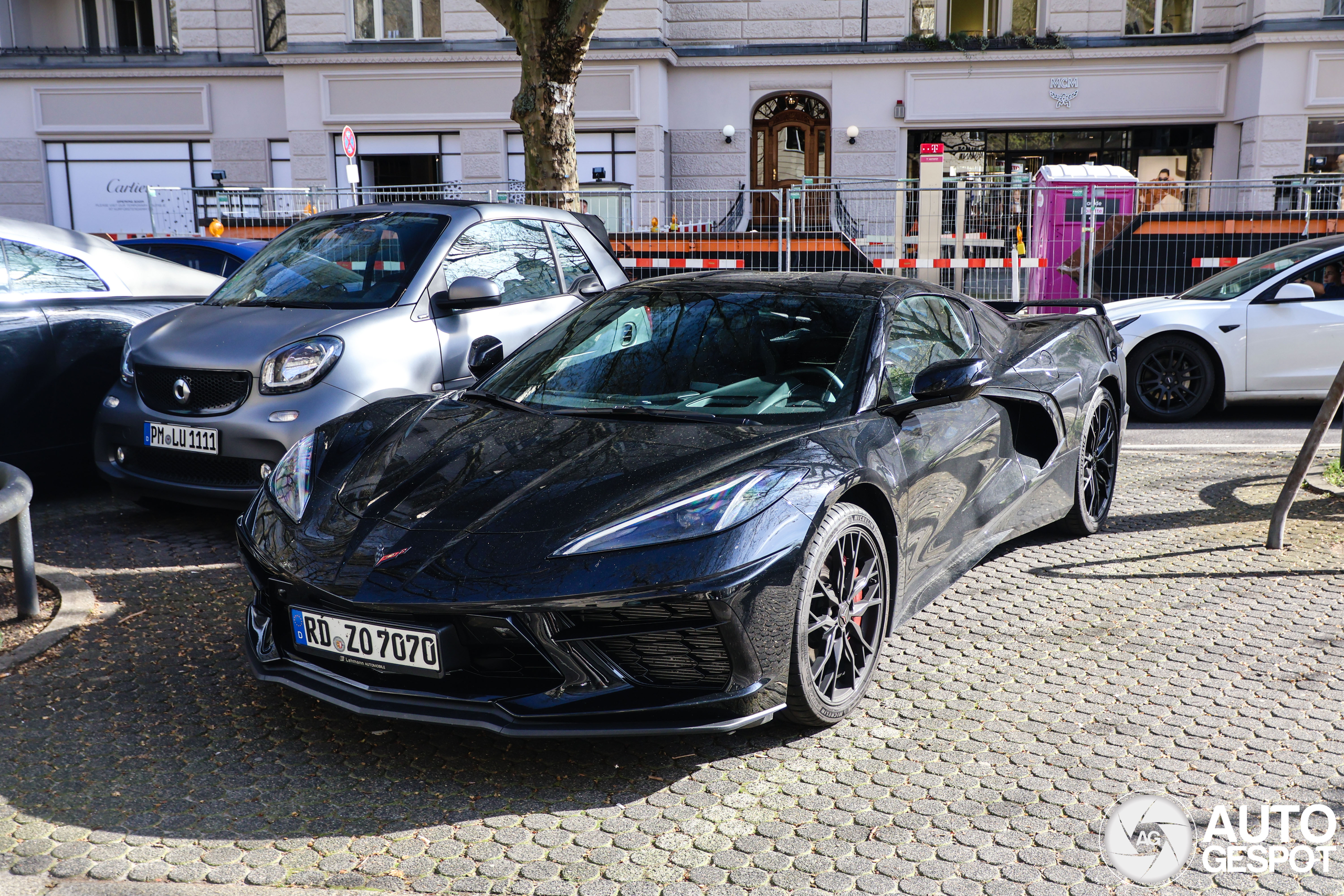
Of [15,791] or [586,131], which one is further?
[586,131]

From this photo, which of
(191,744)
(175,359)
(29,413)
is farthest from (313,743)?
(29,413)

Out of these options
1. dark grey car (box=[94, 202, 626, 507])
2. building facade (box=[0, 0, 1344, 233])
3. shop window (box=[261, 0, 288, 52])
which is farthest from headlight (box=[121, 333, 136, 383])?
shop window (box=[261, 0, 288, 52])

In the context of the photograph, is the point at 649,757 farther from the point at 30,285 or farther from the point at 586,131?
the point at 586,131

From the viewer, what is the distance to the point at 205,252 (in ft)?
31.7

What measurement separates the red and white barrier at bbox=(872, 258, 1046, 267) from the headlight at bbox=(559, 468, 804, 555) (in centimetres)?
1019

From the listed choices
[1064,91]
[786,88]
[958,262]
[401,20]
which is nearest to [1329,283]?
[958,262]

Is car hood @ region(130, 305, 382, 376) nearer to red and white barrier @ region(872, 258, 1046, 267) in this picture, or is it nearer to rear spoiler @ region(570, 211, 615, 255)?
rear spoiler @ region(570, 211, 615, 255)

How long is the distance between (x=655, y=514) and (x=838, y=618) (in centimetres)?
72

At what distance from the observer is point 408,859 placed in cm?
278

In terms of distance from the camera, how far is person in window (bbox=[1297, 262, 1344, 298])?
28.6ft

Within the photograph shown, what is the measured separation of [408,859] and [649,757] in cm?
80

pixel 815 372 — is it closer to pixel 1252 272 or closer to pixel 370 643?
pixel 370 643

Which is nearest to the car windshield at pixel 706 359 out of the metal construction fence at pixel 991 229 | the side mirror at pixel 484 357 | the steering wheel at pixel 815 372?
the steering wheel at pixel 815 372

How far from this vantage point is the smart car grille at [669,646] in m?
2.99
